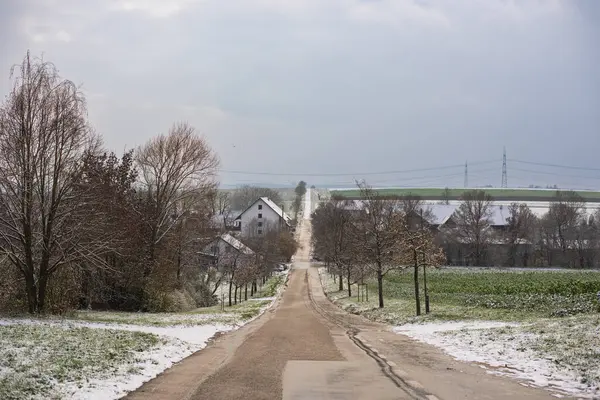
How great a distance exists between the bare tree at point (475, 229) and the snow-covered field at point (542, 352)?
88278 mm

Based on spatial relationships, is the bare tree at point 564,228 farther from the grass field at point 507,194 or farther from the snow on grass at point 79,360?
the snow on grass at point 79,360

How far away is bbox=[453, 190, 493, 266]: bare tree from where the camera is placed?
334 feet

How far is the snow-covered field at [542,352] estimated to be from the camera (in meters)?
9.52

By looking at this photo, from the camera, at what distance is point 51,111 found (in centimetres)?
2225

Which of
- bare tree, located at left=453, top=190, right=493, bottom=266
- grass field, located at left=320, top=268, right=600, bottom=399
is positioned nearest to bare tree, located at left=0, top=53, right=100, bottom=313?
grass field, located at left=320, top=268, right=600, bottom=399

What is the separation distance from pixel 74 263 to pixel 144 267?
1282cm

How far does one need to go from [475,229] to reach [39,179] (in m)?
92.1

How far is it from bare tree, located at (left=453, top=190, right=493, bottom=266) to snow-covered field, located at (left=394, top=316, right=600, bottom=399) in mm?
88278

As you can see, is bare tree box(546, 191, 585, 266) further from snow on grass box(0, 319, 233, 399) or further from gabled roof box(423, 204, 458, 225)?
snow on grass box(0, 319, 233, 399)

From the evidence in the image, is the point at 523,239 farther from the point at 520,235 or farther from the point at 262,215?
the point at 262,215

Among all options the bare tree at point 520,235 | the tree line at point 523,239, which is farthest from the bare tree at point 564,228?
the bare tree at point 520,235

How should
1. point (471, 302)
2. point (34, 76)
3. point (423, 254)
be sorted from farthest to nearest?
point (471, 302), point (423, 254), point (34, 76)

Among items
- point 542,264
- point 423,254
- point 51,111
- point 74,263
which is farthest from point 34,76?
point 542,264

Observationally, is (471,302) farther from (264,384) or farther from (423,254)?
(264,384)
